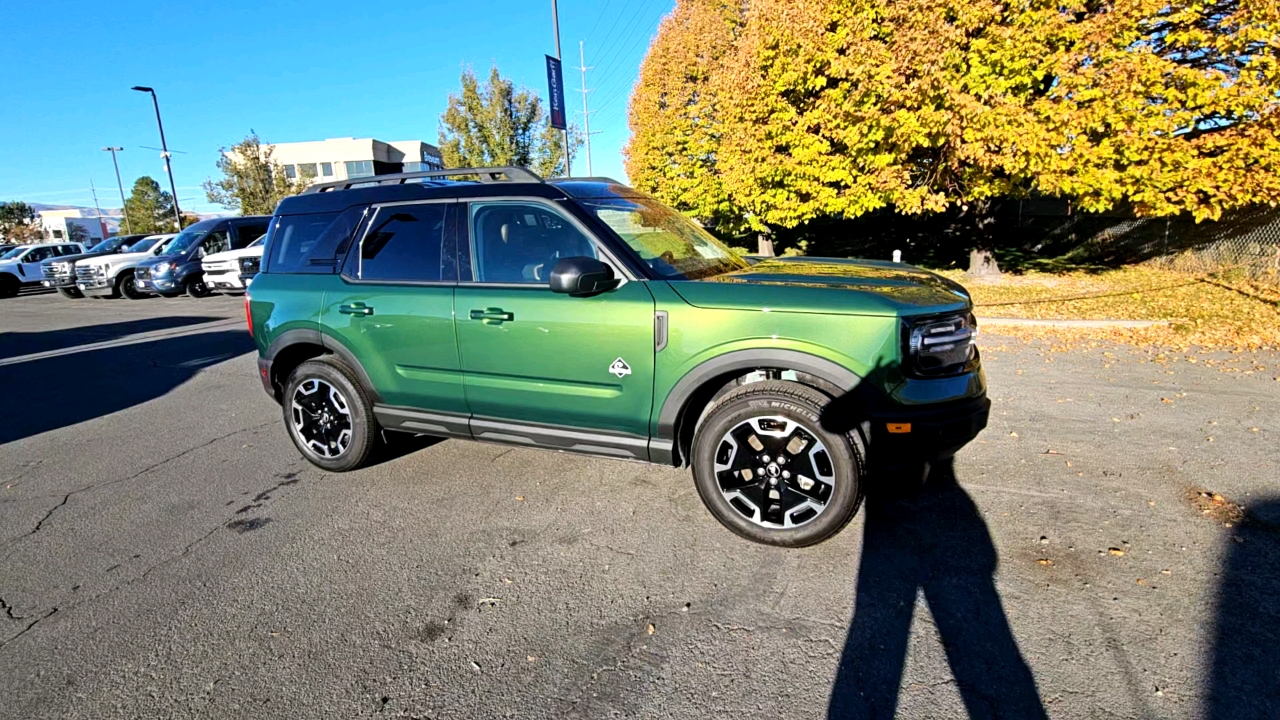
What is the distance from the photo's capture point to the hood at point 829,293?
284 cm

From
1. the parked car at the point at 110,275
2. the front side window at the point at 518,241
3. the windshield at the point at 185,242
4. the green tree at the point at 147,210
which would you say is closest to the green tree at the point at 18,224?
the green tree at the point at 147,210

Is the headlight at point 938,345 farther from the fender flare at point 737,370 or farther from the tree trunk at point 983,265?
the tree trunk at point 983,265

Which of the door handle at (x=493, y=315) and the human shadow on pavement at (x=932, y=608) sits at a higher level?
the door handle at (x=493, y=315)

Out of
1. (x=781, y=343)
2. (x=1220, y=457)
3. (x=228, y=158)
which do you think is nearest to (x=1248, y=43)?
(x=1220, y=457)

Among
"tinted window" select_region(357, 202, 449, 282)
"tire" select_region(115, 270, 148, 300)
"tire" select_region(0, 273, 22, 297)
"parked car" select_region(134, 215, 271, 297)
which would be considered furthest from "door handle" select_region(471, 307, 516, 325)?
"tire" select_region(0, 273, 22, 297)

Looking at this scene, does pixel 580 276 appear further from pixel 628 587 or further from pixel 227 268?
pixel 227 268

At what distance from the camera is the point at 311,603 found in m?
2.78

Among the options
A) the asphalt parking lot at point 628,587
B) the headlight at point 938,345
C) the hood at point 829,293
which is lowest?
the asphalt parking lot at point 628,587

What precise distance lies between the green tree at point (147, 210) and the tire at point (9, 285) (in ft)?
116

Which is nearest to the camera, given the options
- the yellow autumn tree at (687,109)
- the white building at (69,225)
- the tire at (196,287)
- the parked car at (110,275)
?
the tire at (196,287)

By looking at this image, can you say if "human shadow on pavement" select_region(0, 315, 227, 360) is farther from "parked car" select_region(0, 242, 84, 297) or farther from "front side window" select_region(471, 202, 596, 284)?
"parked car" select_region(0, 242, 84, 297)

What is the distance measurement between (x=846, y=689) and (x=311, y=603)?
2344 millimetres

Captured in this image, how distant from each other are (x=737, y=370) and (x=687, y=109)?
16724 millimetres

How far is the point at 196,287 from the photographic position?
53.8 ft
